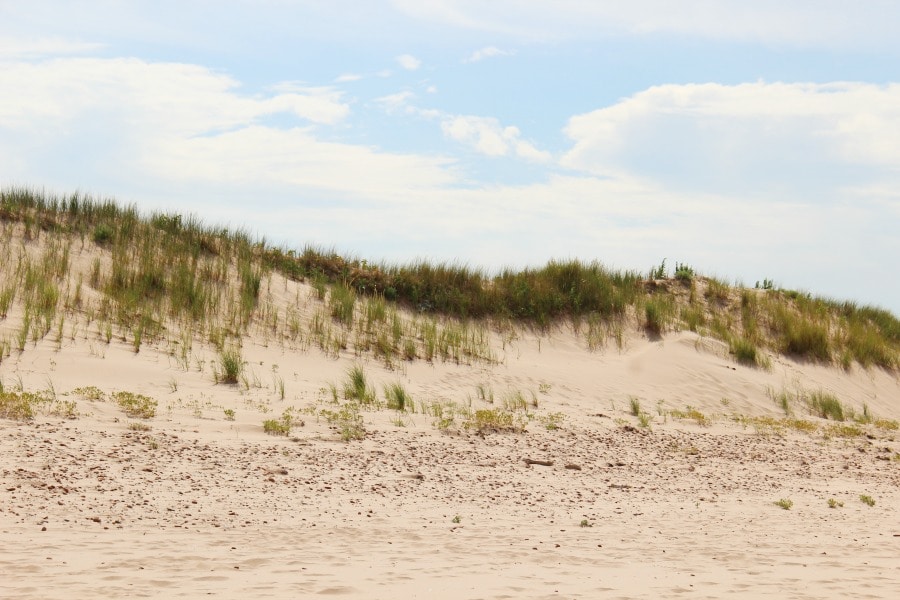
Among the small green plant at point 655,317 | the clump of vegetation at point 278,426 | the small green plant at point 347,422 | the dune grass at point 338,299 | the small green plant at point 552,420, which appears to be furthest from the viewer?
the small green plant at point 655,317

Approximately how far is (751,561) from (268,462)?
438 centimetres

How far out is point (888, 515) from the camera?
772cm

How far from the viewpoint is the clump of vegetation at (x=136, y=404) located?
368 inches

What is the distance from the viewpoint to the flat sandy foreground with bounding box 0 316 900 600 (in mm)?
5234

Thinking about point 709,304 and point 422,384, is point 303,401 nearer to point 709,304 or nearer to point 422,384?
point 422,384

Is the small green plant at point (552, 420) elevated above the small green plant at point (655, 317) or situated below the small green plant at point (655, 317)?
below

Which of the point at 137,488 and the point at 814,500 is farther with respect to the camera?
the point at 814,500

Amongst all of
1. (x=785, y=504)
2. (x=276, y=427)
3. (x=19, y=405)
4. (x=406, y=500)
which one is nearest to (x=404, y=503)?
(x=406, y=500)

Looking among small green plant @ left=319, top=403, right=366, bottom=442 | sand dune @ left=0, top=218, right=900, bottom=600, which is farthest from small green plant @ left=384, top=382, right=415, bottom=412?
small green plant @ left=319, top=403, right=366, bottom=442

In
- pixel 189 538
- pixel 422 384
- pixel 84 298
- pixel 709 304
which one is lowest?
pixel 189 538

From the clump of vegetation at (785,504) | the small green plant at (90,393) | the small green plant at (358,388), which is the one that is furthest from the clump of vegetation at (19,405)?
the clump of vegetation at (785,504)

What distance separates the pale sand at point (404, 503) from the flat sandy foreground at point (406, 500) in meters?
0.03

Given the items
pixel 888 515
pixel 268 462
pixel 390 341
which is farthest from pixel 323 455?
pixel 390 341

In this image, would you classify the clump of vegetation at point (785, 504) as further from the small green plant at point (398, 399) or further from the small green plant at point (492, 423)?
the small green plant at point (398, 399)
